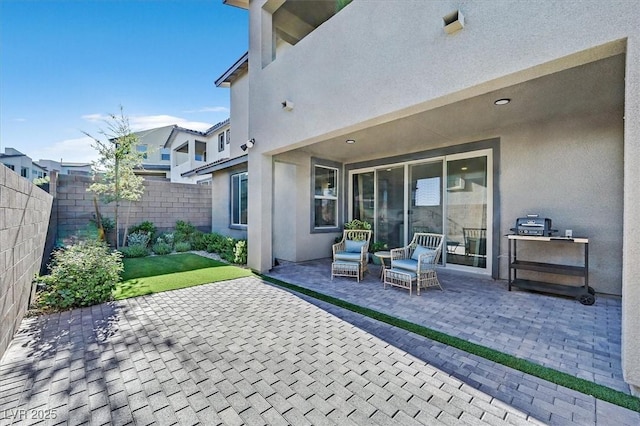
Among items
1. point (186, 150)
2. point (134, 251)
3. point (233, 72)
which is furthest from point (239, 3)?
point (186, 150)

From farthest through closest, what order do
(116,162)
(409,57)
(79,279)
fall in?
(116,162) < (79,279) < (409,57)

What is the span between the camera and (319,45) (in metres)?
5.71

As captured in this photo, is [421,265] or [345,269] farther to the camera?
[345,269]

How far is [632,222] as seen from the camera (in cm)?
241

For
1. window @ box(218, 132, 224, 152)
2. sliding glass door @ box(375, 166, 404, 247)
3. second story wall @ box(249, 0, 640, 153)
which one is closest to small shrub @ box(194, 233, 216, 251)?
second story wall @ box(249, 0, 640, 153)

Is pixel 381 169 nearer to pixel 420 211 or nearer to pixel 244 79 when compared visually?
pixel 420 211

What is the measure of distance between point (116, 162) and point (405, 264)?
10.1m

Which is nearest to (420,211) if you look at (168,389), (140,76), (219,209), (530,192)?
(530,192)

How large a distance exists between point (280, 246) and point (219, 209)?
419cm

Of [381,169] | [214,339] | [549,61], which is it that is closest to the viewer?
[549,61]

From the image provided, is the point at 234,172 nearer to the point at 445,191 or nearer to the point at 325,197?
the point at 325,197

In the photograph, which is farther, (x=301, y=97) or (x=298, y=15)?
(x=298, y=15)

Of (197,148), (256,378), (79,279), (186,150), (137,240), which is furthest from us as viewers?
(186,150)

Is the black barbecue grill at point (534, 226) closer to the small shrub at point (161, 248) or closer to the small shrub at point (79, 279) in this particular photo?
the small shrub at point (79, 279)
